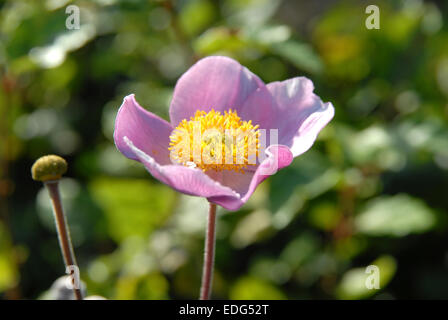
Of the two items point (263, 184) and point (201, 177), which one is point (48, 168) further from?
point (263, 184)

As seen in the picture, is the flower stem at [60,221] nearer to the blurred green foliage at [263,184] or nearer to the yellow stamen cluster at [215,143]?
the yellow stamen cluster at [215,143]

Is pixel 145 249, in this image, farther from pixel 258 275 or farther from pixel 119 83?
pixel 119 83

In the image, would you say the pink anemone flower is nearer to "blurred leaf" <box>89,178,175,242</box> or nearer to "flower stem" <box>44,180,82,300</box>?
"flower stem" <box>44,180,82,300</box>

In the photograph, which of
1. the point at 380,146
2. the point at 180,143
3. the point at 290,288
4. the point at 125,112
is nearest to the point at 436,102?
the point at 380,146

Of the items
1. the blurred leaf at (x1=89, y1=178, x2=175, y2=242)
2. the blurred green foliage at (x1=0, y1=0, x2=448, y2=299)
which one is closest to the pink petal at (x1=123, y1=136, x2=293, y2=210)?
the blurred green foliage at (x1=0, y1=0, x2=448, y2=299)

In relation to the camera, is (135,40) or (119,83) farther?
(119,83)

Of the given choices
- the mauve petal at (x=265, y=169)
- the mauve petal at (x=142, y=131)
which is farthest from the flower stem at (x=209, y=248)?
the mauve petal at (x=142, y=131)
